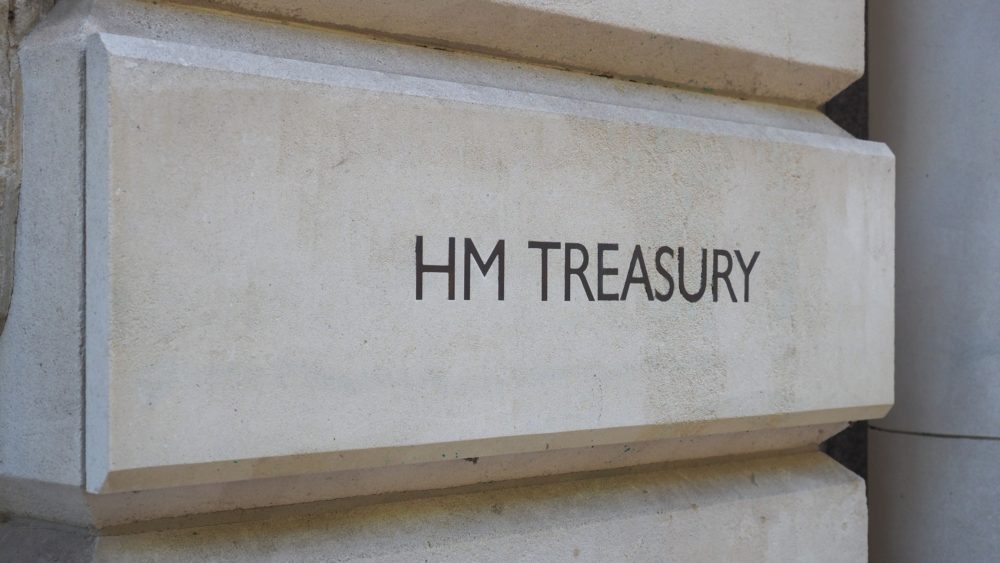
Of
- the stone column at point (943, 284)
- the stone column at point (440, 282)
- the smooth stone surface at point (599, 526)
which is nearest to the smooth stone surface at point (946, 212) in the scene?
the stone column at point (943, 284)

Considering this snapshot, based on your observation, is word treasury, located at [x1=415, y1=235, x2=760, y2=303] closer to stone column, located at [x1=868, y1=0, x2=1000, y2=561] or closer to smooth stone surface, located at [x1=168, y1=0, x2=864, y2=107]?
smooth stone surface, located at [x1=168, y1=0, x2=864, y2=107]

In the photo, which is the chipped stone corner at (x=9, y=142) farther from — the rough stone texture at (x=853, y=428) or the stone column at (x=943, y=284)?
the rough stone texture at (x=853, y=428)

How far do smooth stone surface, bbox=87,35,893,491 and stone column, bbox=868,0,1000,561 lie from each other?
31.3 inches

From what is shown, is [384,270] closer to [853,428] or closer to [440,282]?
[440,282]

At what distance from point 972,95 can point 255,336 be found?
296cm

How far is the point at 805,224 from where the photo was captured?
151 inches

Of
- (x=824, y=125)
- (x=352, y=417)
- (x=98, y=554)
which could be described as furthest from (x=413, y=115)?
(x=824, y=125)

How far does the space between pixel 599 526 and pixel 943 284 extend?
184 centimetres

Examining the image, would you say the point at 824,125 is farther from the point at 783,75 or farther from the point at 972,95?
the point at 972,95

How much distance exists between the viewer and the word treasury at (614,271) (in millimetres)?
2869

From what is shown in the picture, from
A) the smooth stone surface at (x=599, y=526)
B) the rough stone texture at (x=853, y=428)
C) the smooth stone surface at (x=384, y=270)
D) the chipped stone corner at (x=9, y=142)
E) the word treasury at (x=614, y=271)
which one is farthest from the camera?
the rough stone texture at (x=853, y=428)

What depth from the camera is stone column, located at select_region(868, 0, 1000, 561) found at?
4.18 metres

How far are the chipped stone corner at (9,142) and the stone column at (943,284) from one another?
3231 millimetres

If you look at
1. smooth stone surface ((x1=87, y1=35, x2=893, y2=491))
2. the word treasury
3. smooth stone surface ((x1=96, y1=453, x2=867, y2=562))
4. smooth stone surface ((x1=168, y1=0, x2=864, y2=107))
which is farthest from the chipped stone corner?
the word treasury
